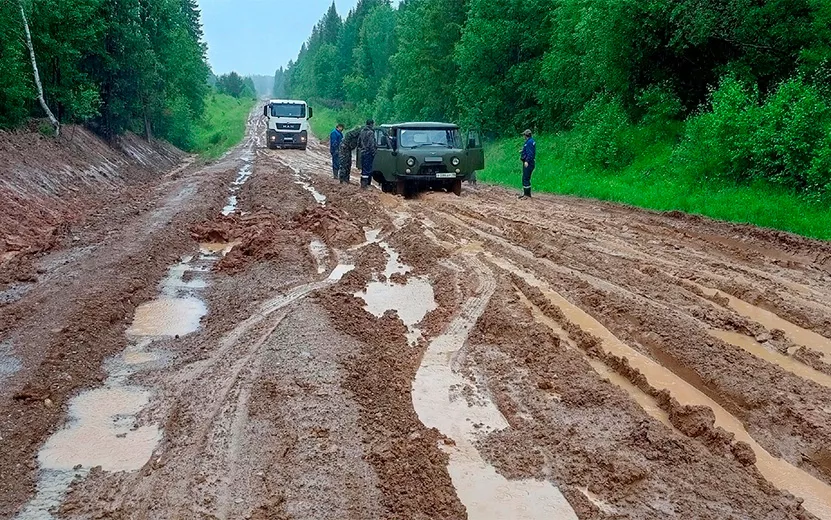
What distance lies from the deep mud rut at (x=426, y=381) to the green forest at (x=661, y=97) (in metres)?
3.15

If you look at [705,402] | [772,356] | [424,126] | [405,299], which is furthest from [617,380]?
[424,126]

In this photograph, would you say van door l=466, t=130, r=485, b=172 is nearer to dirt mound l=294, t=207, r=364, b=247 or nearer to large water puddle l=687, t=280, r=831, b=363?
dirt mound l=294, t=207, r=364, b=247

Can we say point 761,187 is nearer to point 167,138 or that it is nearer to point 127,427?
point 127,427

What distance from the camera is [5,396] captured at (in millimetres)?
4988

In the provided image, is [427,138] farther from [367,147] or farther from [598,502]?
[598,502]

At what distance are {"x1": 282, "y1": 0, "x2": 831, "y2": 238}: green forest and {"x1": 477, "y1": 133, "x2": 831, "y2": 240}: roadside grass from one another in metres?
0.04

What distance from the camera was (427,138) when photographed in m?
16.0

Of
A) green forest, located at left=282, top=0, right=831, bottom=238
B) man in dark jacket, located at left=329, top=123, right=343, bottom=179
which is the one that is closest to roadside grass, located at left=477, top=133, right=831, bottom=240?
green forest, located at left=282, top=0, right=831, bottom=238

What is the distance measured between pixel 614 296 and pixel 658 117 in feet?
44.2

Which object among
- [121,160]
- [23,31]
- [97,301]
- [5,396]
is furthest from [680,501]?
[121,160]

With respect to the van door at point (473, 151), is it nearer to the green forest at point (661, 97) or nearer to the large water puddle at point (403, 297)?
the green forest at point (661, 97)

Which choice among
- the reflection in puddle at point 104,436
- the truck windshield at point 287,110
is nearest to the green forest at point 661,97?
the truck windshield at point 287,110

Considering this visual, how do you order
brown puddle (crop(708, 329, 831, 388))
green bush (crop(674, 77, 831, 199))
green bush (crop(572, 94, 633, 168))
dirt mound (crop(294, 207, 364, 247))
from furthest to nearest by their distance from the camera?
green bush (crop(572, 94, 633, 168))
green bush (crop(674, 77, 831, 199))
dirt mound (crop(294, 207, 364, 247))
brown puddle (crop(708, 329, 831, 388))

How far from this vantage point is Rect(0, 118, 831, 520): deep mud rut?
3.77 m
